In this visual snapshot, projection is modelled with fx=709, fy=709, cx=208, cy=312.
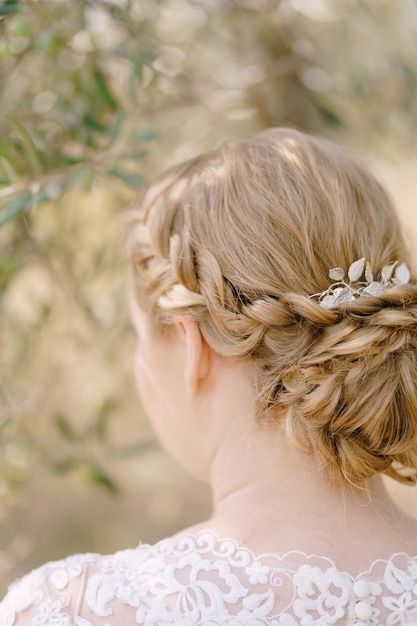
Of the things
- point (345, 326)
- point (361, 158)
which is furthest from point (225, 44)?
point (345, 326)

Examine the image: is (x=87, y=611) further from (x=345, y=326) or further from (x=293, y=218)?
(x=293, y=218)

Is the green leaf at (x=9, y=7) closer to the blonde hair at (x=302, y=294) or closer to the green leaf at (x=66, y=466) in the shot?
the blonde hair at (x=302, y=294)

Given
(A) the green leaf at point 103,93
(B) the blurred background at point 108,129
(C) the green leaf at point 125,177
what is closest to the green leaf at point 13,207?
(B) the blurred background at point 108,129

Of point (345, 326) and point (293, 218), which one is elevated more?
point (293, 218)

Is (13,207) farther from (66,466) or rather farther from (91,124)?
(66,466)

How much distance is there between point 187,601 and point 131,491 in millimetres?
2468

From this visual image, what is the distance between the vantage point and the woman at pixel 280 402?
3.86 feet

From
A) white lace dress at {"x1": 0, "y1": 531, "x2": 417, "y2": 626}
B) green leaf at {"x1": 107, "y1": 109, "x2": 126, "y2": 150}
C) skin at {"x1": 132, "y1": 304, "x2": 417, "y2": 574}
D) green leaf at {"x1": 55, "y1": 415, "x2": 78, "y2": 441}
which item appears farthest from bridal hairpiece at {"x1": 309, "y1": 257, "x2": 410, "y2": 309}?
green leaf at {"x1": 55, "y1": 415, "x2": 78, "y2": 441}

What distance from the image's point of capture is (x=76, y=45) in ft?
6.17

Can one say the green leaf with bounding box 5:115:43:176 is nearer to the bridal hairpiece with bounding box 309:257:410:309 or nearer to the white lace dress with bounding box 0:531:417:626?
the bridal hairpiece with bounding box 309:257:410:309

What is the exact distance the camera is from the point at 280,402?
1.27m

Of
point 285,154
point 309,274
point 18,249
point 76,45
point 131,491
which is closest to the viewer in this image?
point 309,274

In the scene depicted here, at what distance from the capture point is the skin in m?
1.23

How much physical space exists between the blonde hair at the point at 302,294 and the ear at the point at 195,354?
0.02 meters
